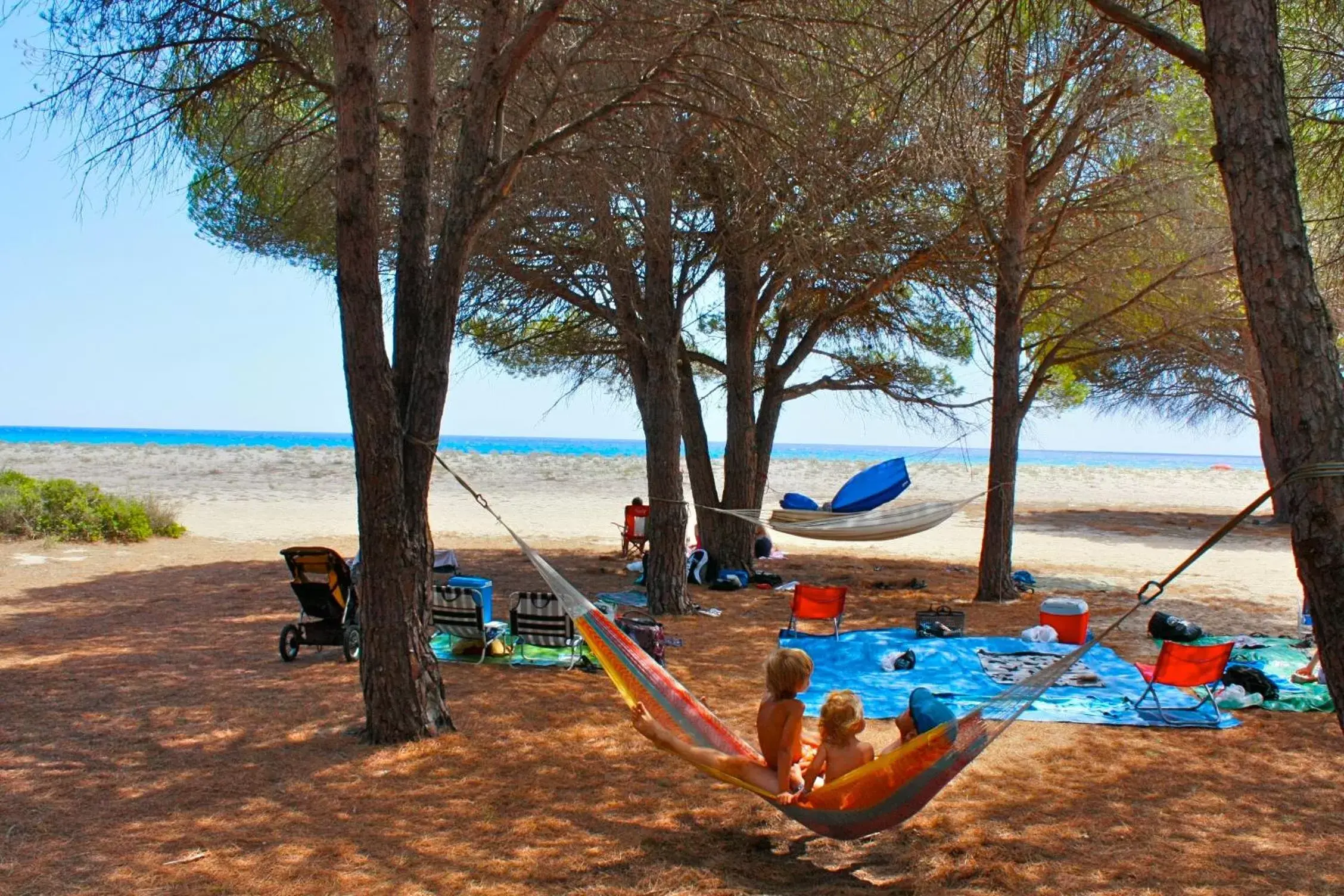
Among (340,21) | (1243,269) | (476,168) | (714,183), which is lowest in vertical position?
(1243,269)

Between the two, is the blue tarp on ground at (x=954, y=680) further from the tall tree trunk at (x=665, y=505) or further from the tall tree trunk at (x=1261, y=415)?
the tall tree trunk at (x=1261, y=415)

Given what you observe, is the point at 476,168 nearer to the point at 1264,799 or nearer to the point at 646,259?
the point at 646,259

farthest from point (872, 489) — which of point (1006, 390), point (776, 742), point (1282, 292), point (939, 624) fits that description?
point (1282, 292)

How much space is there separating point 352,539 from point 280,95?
7573 millimetres

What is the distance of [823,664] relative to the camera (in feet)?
19.7

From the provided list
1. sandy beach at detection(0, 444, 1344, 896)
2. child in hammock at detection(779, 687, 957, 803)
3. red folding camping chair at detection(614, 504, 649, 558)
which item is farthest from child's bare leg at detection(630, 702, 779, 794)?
red folding camping chair at detection(614, 504, 649, 558)

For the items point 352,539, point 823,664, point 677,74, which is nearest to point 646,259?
point 677,74

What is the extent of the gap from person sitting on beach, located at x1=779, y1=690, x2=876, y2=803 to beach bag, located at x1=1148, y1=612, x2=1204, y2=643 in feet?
12.9

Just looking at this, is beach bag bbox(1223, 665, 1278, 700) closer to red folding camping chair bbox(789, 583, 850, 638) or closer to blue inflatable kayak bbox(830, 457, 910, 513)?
red folding camping chair bbox(789, 583, 850, 638)

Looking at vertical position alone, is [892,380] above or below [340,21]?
below

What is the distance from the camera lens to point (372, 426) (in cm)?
394

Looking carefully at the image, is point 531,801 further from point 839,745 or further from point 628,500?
point 628,500

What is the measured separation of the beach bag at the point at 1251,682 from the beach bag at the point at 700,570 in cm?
454

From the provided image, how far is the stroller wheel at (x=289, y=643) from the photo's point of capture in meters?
5.68
